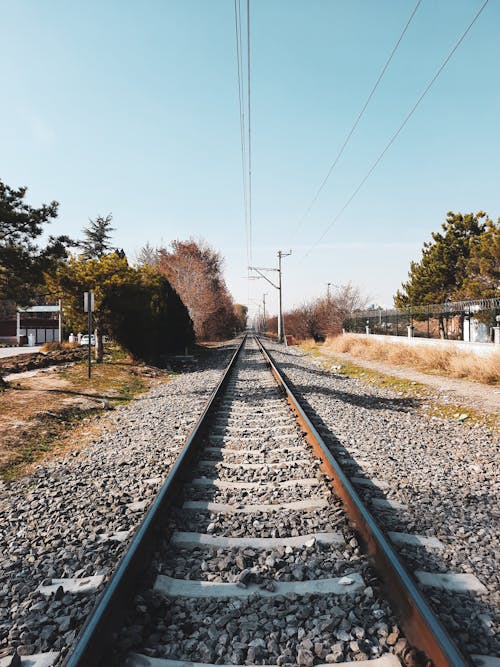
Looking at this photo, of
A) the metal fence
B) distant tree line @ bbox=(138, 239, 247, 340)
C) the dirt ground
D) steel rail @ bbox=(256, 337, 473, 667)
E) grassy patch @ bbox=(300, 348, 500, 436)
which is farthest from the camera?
distant tree line @ bbox=(138, 239, 247, 340)

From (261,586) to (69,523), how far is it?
1.84 metres

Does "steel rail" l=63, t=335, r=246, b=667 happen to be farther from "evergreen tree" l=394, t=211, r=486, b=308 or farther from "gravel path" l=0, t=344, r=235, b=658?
"evergreen tree" l=394, t=211, r=486, b=308

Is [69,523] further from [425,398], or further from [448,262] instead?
[448,262]

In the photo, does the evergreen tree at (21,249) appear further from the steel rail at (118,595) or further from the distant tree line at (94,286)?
the steel rail at (118,595)

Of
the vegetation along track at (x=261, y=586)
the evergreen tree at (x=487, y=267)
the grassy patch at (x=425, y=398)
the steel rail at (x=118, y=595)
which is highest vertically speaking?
the evergreen tree at (x=487, y=267)

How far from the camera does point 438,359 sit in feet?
50.5

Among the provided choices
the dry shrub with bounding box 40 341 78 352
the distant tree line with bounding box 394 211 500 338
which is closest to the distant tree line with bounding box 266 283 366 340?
the distant tree line with bounding box 394 211 500 338

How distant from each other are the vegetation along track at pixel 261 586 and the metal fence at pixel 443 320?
13.8m

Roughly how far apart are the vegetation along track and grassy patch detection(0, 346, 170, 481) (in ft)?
9.34

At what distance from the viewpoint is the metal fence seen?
56.2 feet

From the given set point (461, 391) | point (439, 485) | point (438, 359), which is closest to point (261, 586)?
point (439, 485)

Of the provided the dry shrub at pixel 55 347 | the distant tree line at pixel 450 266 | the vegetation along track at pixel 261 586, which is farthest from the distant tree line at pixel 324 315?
the vegetation along track at pixel 261 586

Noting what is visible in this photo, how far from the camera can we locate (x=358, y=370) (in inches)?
653

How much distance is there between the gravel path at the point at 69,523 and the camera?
234 cm
